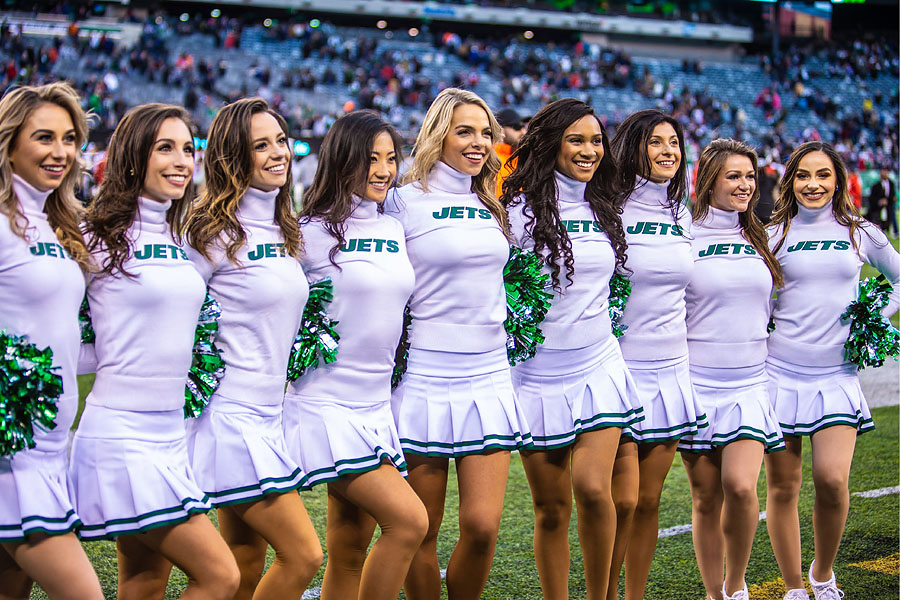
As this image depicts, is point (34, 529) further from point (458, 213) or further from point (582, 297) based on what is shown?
point (582, 297)

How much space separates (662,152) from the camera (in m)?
3.68

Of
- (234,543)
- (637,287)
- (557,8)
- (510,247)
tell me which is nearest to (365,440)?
(234,543)

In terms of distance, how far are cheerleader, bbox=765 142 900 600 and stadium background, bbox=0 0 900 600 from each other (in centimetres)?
1001

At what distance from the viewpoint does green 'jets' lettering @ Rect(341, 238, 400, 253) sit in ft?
9.83

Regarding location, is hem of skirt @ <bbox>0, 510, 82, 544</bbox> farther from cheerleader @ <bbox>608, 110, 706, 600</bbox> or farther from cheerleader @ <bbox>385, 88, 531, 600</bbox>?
cheerleader @ <bbox>608, 110, 706, 600</bbox>

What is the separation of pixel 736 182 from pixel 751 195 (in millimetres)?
96

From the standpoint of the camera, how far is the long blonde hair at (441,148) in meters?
3.32

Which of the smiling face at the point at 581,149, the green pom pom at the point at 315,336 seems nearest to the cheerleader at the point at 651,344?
the smiling face at the point at 581,149

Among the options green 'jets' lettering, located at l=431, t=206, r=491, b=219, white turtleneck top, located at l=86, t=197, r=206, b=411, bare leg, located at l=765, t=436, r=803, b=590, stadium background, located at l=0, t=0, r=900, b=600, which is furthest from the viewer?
stadium background, located at l=0, t=0, r=900, b=600

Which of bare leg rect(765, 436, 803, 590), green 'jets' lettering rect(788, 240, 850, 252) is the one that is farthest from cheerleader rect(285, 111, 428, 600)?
green 'jets' lettering rect(788, 240, 850, 252)

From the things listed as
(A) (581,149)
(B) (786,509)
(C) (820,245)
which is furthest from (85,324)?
(C) (820,245)

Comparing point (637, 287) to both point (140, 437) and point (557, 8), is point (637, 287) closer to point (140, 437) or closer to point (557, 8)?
point (140, 437)

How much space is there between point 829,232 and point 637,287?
910 mm

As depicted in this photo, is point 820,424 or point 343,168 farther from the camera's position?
point 820,424
